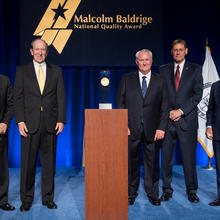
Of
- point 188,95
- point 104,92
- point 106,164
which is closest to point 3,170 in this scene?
point 106,164

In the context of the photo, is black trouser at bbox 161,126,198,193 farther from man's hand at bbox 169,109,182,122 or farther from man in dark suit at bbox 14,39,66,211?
man in dark suit at bbox 14,39,66,211

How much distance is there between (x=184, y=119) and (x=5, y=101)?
195 centimetres

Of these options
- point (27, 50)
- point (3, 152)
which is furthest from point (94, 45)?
point (3, 152)

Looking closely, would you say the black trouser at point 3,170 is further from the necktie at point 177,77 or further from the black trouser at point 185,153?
the necktie at point 177,77

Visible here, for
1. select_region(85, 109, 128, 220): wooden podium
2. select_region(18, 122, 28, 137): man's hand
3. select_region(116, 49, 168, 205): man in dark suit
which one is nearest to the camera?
select_region(85, 109, 128, 220): wooden podium

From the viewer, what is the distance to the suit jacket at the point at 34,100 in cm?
289

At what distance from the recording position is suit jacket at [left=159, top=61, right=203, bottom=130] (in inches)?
126

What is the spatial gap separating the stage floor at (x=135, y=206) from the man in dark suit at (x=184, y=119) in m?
0.20

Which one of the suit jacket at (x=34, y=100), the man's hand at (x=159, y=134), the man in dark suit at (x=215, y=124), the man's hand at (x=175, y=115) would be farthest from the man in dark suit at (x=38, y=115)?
the man in dark suit at (x=215, y=124)

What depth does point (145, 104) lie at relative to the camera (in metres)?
3.02

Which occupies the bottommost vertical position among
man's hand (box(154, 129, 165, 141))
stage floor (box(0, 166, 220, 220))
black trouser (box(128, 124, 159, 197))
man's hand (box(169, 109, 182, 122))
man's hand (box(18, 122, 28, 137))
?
Answer: stage floor (box(0, 166, 220, 220))

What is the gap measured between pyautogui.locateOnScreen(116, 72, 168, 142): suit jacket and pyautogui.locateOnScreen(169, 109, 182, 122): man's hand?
0.45ft

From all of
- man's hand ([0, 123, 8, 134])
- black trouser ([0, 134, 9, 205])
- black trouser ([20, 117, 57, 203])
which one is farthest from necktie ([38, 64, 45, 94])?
black trouser ([0, 134, 9, 205])

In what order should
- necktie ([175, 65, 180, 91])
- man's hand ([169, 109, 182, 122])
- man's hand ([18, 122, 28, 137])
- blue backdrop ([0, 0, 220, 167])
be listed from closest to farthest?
man's hand ([18, 122, 28, 137]) → man's hand ([169, 109, 182, 122]) → necktie ([175, 65, 180, 91]) → blue backdrop ([0, 0, 220, 167])
